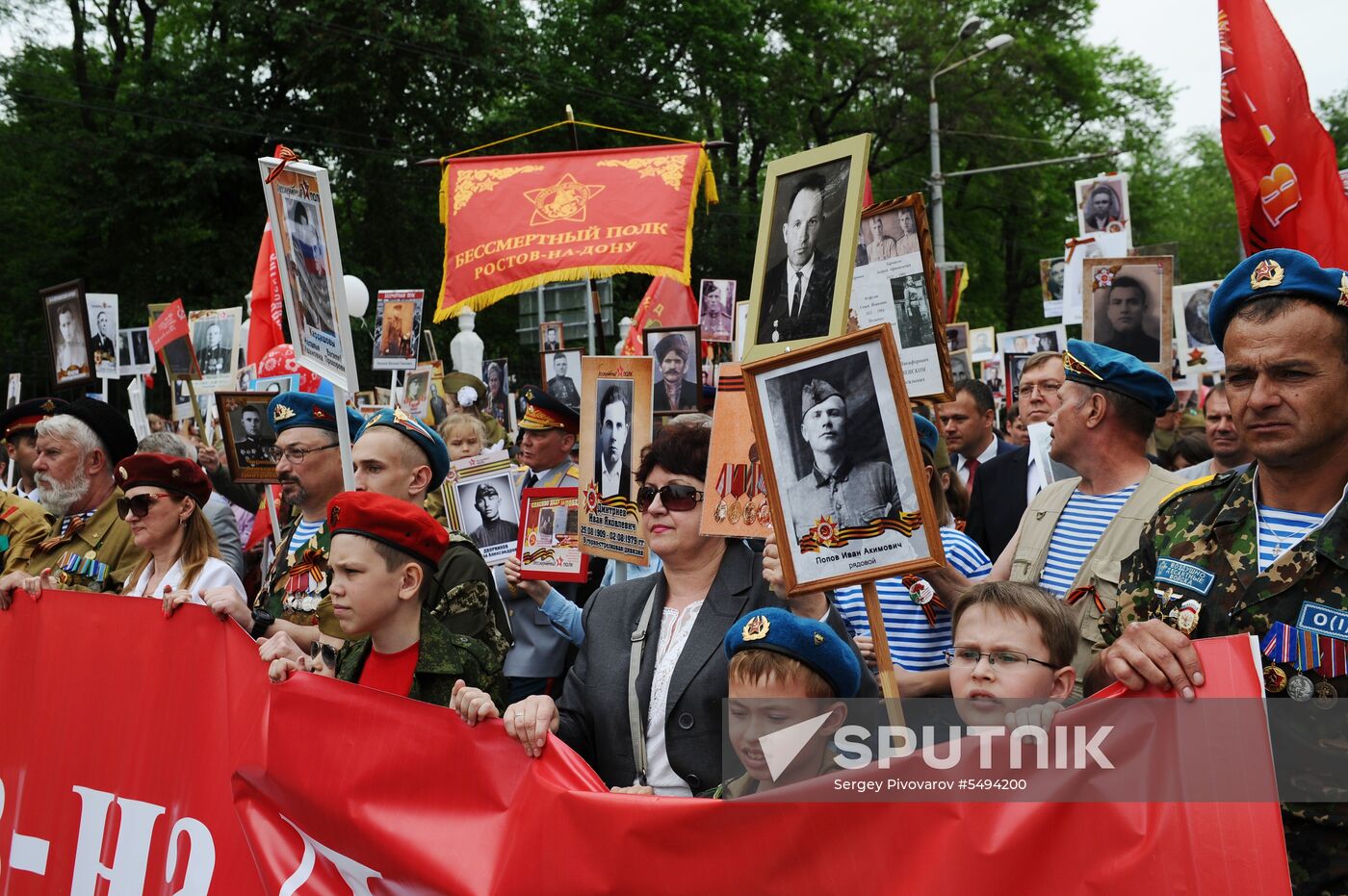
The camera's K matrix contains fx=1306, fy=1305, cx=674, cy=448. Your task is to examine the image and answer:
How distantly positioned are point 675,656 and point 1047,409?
335 centimetres

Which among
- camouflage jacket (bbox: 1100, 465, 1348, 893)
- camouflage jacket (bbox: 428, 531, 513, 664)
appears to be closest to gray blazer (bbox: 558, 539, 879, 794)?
camouflage jacket (bbox: 428, 531, 513, 664)

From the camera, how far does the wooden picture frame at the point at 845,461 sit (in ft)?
9.80

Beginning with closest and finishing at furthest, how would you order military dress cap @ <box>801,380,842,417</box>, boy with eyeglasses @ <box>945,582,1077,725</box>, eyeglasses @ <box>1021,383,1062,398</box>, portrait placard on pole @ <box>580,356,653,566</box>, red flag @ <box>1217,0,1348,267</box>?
boy with eyeglasses @ <box>945,582,1077,725</box>, military dress cap @ <box>801,380,842,417</box>, portrait placard on pole @ <box>580,356,653,566</box>, red flag @ <box>1217,0,1348,267</box>, eyeglasses @ <box>1021,383,1062,398</box>

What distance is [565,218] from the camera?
8703mm

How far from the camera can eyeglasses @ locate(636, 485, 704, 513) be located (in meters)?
3.71

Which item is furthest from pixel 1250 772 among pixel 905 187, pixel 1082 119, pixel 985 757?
pixel 1082 119

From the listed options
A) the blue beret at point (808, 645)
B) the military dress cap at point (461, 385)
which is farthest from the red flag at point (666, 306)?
the blue beret at point (808, 645)

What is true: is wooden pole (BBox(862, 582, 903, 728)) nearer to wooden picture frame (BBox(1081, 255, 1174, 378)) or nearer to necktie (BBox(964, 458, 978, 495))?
necktie (BBox(964, 458, 978, 495))

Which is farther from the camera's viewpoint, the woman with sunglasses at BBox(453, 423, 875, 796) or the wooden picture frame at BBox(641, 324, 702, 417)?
the wooden picture frame at BBox(641, 324, 702, 417)

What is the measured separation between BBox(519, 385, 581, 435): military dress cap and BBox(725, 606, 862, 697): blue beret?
8.93ft

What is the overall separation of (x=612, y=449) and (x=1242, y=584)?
2435 millimetres

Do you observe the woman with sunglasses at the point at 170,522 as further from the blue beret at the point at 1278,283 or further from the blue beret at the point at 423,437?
the blue beret at the point at 1278,283

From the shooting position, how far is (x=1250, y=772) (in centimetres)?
223

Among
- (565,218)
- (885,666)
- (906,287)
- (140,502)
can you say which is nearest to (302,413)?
(140,502)
